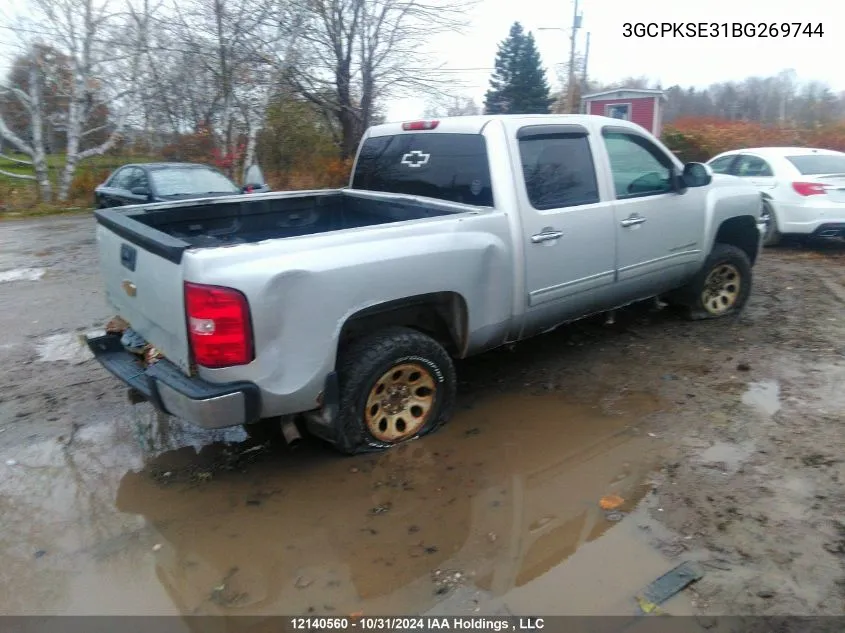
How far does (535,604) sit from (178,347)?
208 centimetres

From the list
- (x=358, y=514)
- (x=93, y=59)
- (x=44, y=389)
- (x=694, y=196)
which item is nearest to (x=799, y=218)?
(x=694, y=196)

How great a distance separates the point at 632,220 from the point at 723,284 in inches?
70.9

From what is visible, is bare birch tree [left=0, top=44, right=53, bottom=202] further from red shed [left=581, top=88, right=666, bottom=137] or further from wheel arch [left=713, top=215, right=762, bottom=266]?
red shed [left=581, top=88, right=666, bottom=137]

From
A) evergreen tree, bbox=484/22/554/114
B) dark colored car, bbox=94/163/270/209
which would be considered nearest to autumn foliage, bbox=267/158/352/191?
dark colored car, bbox=94/163/270/209

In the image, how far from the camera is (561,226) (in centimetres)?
446

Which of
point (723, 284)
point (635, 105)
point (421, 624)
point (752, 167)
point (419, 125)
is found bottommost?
point (421, 624)

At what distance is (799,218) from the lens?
9406 mm

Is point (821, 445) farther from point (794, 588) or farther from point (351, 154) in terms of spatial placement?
point (351, 154)

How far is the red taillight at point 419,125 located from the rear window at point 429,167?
0.16 ft

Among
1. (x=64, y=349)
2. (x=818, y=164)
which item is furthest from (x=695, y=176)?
(x=818, y=164)

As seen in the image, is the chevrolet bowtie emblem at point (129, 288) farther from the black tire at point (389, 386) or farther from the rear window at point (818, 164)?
the rear window at point (818, 164)

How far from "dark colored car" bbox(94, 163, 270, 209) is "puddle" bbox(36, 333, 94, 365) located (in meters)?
4.56

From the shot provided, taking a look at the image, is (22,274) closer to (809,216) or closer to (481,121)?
(481,121)

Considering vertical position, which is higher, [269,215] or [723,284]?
[269,215]
